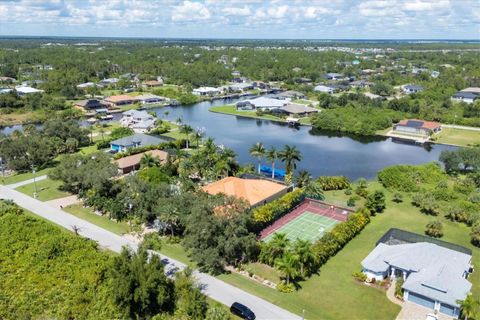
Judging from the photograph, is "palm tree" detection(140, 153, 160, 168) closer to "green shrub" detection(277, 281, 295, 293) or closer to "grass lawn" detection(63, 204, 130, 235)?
"grass lawn" detection(63, 204, 130, 235)

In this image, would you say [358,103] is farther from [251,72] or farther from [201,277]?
[201,277]

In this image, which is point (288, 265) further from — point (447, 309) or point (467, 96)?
point (467, 96)

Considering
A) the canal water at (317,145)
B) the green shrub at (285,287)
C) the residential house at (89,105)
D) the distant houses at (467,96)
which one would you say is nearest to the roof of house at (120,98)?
the residential house at (89,105)

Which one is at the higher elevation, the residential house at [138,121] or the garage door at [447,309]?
the garage door at [447,309]

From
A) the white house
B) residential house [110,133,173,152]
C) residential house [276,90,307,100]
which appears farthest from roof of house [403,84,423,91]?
the white house

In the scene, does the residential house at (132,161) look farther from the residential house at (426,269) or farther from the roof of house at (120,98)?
the roof of house at (120,98)
